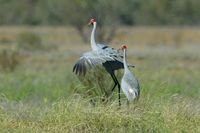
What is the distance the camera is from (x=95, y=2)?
3988cm

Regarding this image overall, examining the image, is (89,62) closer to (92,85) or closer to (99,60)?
(99,60)

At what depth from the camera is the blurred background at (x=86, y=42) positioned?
16.9m

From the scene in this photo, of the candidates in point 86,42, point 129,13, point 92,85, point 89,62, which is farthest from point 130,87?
point 129,13

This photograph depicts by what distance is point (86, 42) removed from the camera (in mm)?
43125

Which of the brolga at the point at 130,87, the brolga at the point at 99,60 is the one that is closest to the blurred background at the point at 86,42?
the brolga at the point at 99,60

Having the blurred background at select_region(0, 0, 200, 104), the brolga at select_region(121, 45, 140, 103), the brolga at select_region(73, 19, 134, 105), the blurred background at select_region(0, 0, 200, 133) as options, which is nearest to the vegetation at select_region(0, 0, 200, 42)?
the blurred background at select_region(0, 0, 200, 104)

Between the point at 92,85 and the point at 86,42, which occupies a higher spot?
the point at 92,85

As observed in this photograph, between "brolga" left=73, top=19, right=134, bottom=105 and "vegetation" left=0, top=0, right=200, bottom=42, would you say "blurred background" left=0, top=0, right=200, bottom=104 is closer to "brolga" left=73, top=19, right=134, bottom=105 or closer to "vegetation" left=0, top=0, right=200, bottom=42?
"vegetation" left=0, top=0, right=200, bottom=42

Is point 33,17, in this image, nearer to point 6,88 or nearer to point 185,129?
point 6,88

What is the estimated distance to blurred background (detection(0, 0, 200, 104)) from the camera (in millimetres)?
16938

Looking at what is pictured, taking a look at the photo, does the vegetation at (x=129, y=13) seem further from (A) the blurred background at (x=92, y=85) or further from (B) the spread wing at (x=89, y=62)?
(B) the spread wing at (x=89, y=62)

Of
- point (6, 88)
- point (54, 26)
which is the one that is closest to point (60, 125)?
point (6, 88)

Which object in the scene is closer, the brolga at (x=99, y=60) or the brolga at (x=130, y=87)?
the brolga at (x=130, y=87)

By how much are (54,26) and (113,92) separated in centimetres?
4947
